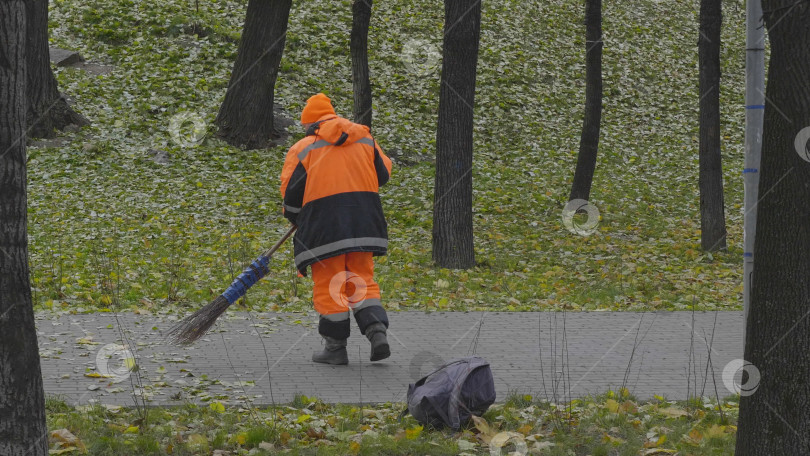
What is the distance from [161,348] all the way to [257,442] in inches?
102

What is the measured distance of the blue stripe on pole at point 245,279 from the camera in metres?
6.94

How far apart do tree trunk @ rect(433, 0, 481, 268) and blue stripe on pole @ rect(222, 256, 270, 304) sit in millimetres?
4617

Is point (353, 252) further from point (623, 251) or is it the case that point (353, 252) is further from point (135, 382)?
point (623, 251)

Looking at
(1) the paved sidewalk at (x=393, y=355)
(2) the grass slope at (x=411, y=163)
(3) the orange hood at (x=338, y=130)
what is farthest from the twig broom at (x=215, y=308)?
(2) the grass slope at (x=411, y=163)

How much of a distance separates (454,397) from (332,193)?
207cm

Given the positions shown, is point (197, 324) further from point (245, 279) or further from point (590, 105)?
point (590, 105)

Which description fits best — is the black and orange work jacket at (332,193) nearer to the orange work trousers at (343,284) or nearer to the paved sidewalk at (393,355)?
the orange work trousers at (343,284)

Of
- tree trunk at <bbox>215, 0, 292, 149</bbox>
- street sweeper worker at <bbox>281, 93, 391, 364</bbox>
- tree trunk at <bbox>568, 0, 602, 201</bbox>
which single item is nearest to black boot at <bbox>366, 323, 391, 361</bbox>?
street sweeper worker at <bbox>281, 93, 391, 364</bbox>

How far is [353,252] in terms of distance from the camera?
6.43 meters

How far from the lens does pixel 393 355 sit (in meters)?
7.00

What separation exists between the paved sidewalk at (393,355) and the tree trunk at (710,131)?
440 cm

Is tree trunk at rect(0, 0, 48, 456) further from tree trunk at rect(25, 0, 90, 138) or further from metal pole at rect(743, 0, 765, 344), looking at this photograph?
tree trunk at rect(25, 0, 90, 138)

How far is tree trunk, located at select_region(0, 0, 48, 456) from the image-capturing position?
351 cm

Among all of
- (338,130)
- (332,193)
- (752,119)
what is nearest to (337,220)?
(332,193)
